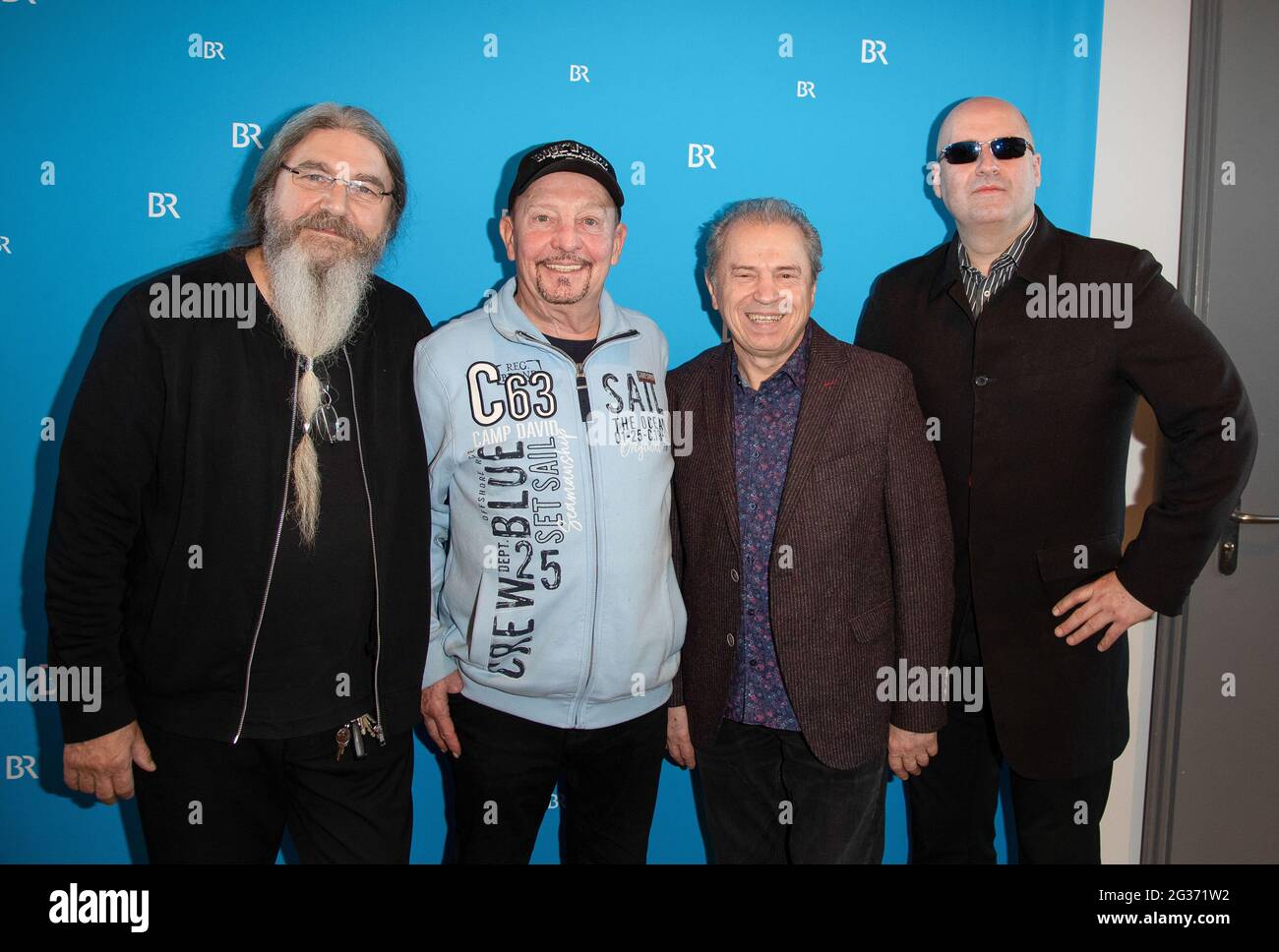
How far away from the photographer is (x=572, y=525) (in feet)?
6.68

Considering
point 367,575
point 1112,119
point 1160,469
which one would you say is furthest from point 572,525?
point 1112,119

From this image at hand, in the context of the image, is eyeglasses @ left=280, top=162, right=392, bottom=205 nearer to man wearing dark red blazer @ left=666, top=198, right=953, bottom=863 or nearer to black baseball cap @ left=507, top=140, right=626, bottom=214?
black baseball cap @ left=507, top=140, right=626, bottom=214

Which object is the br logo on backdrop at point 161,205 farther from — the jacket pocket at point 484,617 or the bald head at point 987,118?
the bald head at point 987,118

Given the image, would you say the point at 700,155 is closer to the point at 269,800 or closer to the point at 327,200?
the point at 327,200

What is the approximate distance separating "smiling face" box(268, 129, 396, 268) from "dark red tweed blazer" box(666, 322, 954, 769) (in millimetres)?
1036

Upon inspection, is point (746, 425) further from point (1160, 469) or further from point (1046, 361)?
point (1160, 469)

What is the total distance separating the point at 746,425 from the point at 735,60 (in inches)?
52.8

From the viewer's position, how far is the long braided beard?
6.09ft

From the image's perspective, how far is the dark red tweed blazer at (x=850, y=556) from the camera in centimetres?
202

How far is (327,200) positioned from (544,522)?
0.93 meters

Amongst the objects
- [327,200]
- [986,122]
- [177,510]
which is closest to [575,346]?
[327,200]

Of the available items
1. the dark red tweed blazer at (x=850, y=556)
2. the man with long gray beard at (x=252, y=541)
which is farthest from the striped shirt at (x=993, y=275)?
the man with long gray beard at (x=252, y=541)
